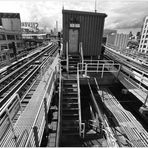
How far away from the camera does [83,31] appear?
334 inches

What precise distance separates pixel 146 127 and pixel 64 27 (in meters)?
8.33

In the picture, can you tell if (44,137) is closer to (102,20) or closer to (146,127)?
(146,127)

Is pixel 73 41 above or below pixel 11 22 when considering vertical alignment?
below

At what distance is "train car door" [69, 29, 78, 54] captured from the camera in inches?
331

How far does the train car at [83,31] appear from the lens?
8.02m

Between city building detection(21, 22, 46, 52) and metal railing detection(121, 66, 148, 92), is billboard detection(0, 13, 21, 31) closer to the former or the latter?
city building detection(21, 22, 46, 52)

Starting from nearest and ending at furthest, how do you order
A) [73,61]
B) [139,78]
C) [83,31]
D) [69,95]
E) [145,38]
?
[69,95] → [139,78] → [73,61] → [83,31] → [145,38]

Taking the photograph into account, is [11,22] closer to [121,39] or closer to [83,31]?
[83,31]

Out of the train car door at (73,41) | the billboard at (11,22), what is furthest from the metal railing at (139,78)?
the billboard at (11,22)

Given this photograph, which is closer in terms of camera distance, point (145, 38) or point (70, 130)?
point (70, 130)

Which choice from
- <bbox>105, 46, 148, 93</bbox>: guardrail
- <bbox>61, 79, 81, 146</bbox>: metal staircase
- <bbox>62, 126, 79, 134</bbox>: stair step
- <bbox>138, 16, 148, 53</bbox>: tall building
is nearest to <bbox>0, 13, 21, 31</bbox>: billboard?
<bbox>61, 79, 81, 146</bbox>: metal staircase

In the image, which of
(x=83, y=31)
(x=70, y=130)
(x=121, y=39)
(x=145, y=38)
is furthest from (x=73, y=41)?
(x=145, y=38)

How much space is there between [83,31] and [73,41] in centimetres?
113

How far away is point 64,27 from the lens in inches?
323
